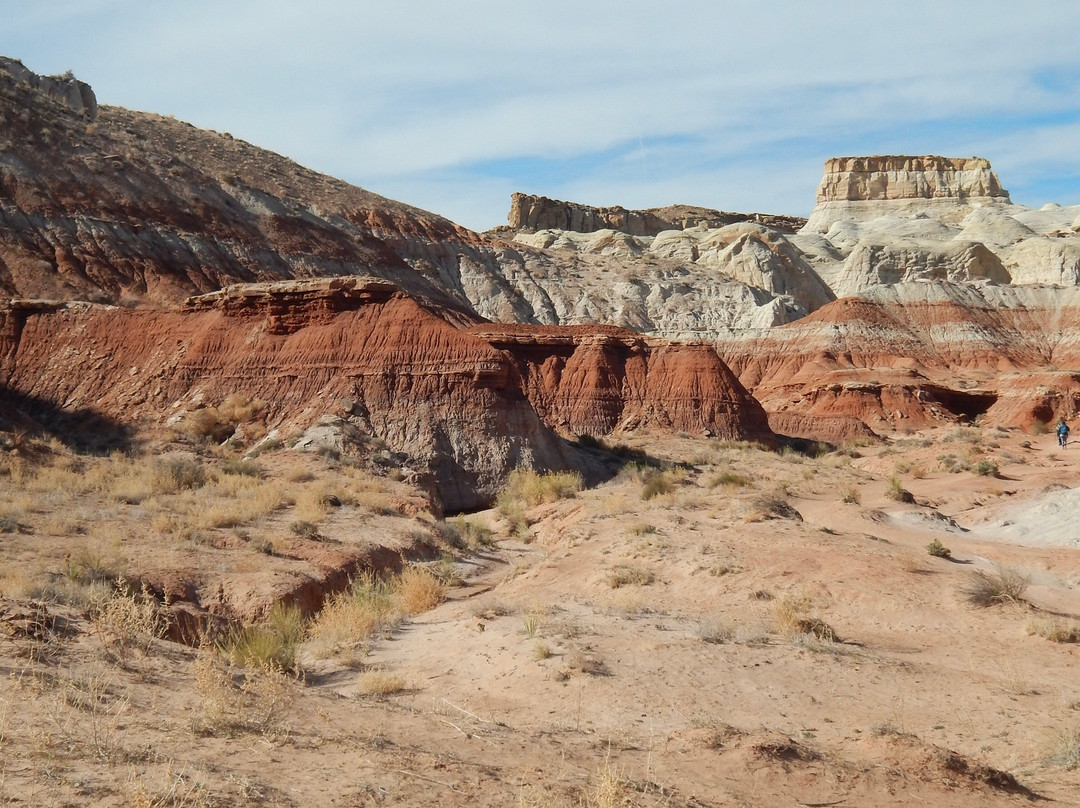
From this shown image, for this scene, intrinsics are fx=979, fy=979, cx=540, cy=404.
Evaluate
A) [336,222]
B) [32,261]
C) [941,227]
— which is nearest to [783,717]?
[32,261]

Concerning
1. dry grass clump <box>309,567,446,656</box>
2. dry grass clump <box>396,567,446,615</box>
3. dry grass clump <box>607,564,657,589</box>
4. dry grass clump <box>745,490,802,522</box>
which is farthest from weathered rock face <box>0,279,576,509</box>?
dry grass clump <box>607,564,657,589</box>

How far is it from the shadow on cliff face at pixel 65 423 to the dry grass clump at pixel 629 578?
1794 cm

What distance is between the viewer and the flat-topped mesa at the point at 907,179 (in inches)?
5517

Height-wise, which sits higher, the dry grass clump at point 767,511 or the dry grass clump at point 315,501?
the dry grass clump at point 767,511

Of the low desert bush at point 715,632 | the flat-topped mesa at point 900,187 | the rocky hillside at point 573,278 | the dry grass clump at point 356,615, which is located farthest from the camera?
the flat-topped mesa at point 900,187

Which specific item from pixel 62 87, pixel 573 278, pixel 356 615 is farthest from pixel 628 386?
pixel 62 87

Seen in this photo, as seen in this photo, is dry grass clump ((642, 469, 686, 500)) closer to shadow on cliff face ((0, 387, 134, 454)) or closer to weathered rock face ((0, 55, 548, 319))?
shadow on cliff face ((0, 387, 134, 454))

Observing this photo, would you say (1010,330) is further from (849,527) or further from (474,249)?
(849,527)

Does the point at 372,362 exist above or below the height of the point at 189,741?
above

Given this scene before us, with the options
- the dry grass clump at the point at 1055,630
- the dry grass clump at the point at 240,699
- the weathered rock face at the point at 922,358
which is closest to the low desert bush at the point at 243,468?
the dry grass clump at the point at 240,699

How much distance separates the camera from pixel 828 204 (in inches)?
5581

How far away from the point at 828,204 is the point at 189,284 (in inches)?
4465

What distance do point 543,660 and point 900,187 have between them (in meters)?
145

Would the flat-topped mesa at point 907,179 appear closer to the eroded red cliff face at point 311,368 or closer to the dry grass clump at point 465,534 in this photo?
the eroded red cliff face at point 311,368
